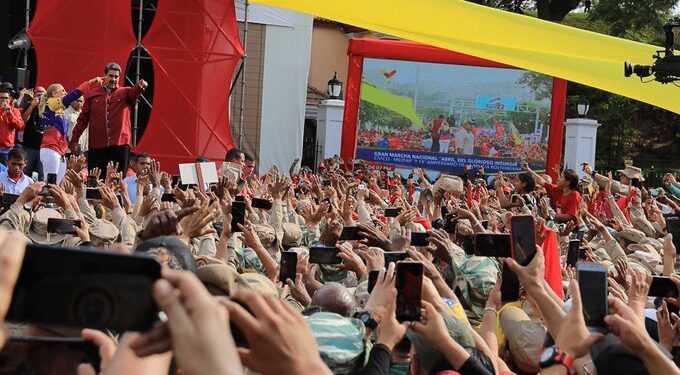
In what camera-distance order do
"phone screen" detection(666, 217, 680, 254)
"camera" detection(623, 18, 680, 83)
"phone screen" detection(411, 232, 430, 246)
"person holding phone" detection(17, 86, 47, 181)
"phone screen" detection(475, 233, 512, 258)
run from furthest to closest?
"person holding phone" detection(17, 86, 47, 181), "camera" detection(623, 18, 680, 83), "phone screen" detection(666, 217, 680, 254), "phone screen" detection(411, 232, 430, 246), "phone screen" detection(475, 233, 512, 258)

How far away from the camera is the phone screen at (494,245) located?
5.05 metres

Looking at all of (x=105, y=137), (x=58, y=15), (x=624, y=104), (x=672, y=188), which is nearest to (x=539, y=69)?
(x=105, y=137)

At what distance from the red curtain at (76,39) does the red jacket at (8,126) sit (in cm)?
325

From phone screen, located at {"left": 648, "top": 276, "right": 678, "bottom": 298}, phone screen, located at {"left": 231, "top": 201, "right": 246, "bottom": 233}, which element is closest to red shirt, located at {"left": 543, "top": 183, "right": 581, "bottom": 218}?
phone screen, located at {"left": 231, "top": 201, "right": 246, "bottom": 233}

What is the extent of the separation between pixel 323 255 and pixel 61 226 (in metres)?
1.60

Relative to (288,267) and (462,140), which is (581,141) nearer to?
(462,140)

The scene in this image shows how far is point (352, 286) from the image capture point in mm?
6133

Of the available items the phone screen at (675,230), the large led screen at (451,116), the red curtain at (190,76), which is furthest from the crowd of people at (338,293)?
the large led screen at (451,116)

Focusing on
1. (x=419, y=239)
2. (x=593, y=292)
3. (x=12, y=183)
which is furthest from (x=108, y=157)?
(x=593, y=292)

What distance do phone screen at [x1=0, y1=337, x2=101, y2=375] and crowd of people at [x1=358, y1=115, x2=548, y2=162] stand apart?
77.7ft

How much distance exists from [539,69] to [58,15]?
7768mm

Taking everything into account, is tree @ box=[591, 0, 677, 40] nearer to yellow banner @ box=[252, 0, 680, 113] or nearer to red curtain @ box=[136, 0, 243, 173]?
red curtain @ box=[136, 0, 243, 173]

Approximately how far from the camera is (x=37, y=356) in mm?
1964

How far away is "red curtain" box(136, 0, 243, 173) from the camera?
1747cm
